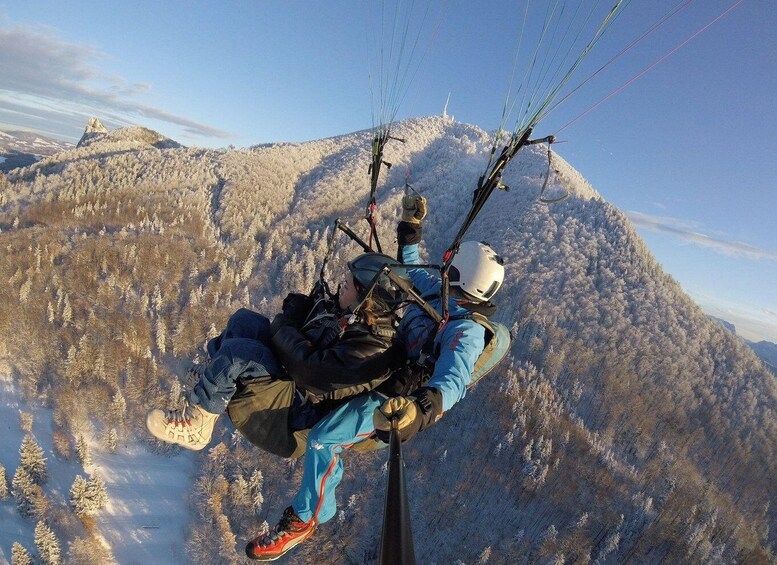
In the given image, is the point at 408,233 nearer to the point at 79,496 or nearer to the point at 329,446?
the point at 329,446

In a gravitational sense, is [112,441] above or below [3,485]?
above

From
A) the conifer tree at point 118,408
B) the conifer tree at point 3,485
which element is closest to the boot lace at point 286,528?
the conifer tree at point 3,485

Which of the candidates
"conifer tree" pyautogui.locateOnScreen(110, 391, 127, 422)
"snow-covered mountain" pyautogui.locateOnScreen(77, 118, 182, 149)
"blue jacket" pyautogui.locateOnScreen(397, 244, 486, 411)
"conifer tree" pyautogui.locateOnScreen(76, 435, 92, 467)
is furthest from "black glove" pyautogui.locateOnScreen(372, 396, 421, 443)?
"snow-covered mountain" pyautogui.locateOnScreen(77, 118, 182, 149)

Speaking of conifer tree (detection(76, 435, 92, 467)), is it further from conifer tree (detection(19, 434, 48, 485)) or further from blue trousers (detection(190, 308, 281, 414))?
blue trousers (detection(190, 308, 281, 414))

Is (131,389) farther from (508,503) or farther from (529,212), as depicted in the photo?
(529,212)

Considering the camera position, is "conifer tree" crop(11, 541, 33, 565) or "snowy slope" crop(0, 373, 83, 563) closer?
"conifer tree" crop(11, 541, 33, 565)

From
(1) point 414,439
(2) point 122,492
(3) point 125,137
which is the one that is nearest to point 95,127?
(3) point 125,137

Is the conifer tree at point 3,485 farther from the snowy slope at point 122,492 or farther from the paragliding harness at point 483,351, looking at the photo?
the paragliding harness at point 483,351
